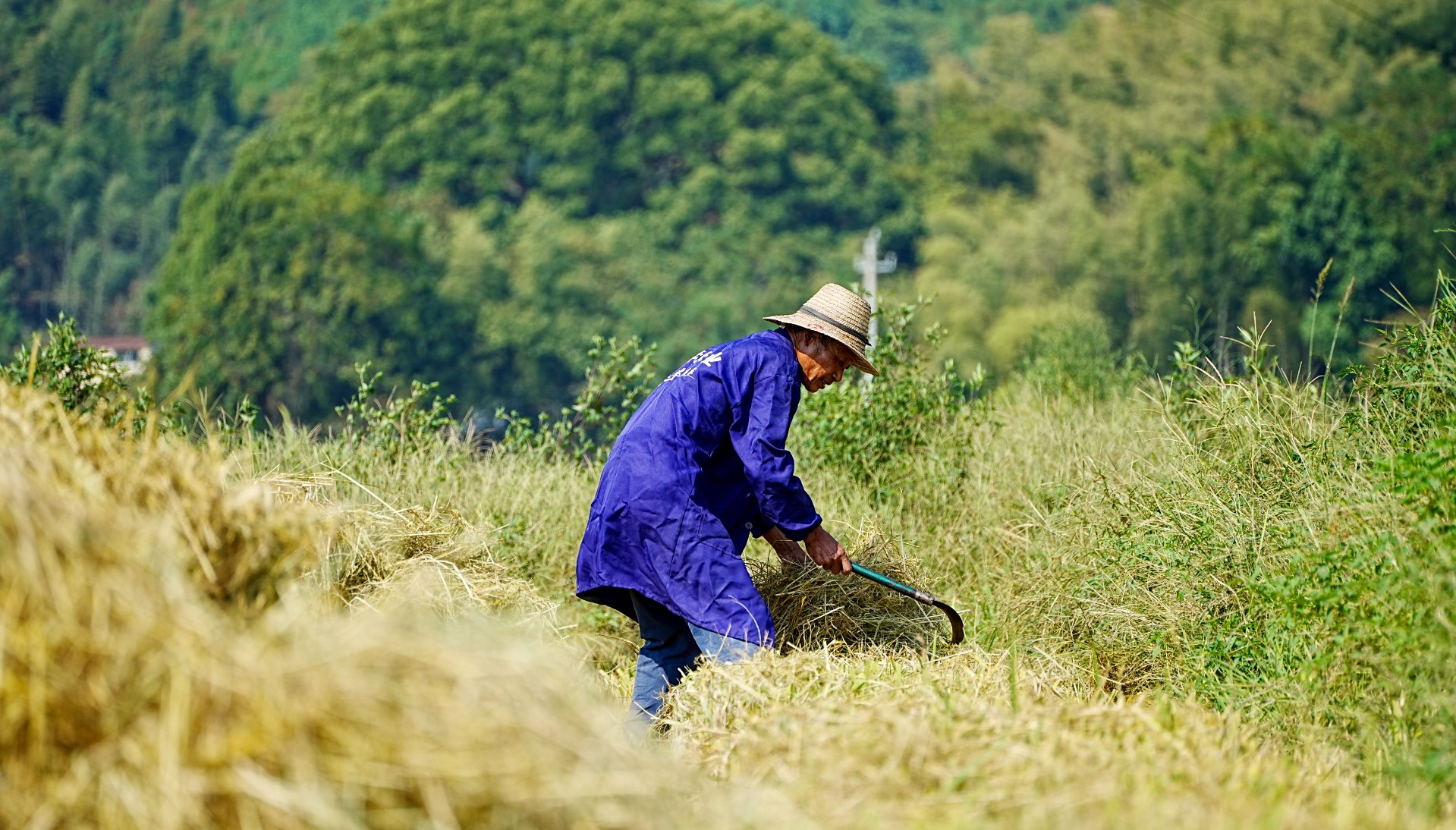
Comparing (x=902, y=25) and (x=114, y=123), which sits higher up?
(x=902, y=25)

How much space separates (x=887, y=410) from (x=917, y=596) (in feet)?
10.7

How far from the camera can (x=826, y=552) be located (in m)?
5.29

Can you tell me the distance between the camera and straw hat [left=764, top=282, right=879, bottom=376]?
17.7ft

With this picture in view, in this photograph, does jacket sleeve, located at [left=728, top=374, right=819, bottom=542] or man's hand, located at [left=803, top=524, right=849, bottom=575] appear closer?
jacket sleeve, located at [left=728, top=374, right=819, bottom=542]

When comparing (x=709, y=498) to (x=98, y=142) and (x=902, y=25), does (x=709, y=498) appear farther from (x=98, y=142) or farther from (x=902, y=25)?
(x=902, y=25)

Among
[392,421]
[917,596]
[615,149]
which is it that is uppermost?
[917,596]

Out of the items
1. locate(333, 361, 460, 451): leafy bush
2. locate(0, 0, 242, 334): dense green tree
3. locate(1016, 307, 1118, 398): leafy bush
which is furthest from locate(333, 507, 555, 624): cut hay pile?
locate(0, 0, 242, 334): dense green tree

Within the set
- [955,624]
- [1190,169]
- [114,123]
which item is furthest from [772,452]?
[114,123]

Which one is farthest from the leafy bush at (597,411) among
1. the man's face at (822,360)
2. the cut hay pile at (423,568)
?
the man's face at (822,360)

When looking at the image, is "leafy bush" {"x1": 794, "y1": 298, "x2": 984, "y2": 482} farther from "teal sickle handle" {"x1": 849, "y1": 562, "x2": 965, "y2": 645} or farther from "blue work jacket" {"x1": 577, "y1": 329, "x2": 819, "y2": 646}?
"blue work jacket" {"x1": 577, "y1": 329, "x2": 819, "y2": 646}

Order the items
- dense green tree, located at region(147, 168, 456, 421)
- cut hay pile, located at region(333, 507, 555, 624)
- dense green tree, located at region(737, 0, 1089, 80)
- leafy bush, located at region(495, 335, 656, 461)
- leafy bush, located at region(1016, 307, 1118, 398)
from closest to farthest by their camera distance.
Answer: cut hay pile, located at region(333, 507, 555, 624) → leafy bush, located at region(495, 335, 656, 461) → leafy bush, located at region(1016, 307, 1118, 398) → dense green tree, located at region(147, 168, 456, 421) → dense green tree, located at region(737, 0, 1089, 80)

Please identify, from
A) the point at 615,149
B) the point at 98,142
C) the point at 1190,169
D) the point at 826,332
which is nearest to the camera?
the point at 826,332

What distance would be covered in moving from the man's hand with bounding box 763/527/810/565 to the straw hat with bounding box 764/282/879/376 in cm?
78

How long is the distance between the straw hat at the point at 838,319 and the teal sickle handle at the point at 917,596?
2.36 feet
